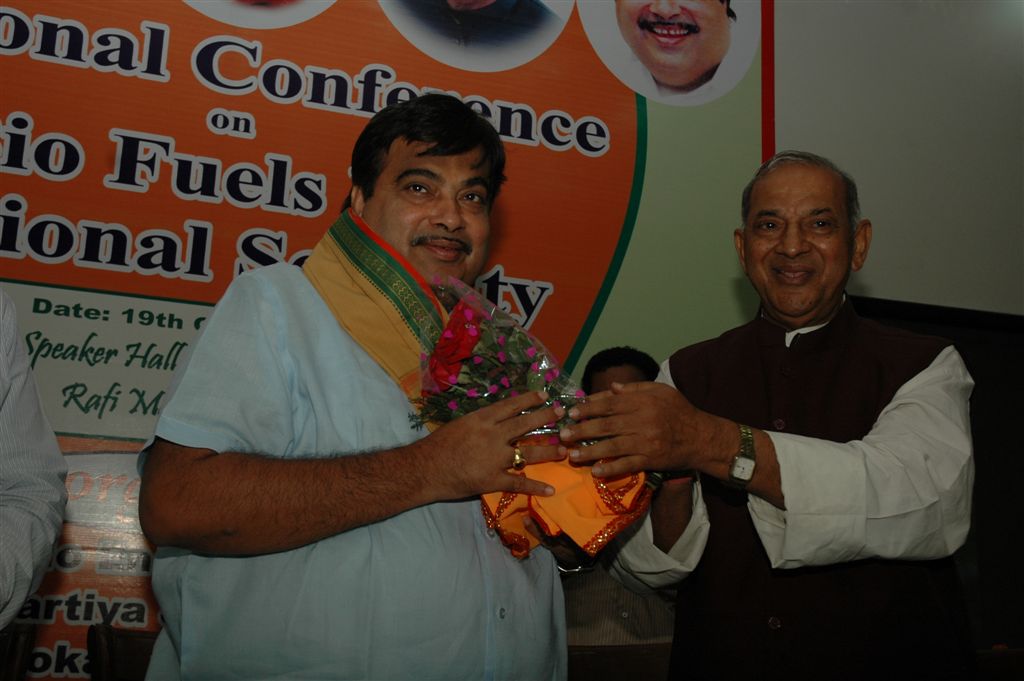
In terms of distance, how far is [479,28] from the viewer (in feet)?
12.7

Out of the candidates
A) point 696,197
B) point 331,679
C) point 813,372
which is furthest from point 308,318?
point 696,197

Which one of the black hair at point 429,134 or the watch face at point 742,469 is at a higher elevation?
the black hair at point 429,134

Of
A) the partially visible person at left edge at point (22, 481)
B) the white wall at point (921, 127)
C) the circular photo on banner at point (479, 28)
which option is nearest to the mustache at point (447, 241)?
the partially visible person at left edge at point (22, 481)

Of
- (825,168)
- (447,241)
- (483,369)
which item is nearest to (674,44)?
(825,168)

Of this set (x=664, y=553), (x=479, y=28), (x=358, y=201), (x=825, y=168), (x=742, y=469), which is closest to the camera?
(x=742, y=469)

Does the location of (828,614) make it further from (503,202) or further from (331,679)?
(503,202)

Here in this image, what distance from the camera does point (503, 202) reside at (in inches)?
149

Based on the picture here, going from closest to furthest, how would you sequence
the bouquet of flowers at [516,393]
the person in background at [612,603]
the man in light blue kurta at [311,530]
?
the man in light blue kurta at [311,530]
the bouquet of flowers at [516,393]
the person in background at [612,603]

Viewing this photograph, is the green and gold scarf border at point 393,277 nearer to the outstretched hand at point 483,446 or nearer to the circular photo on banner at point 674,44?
the outstretched hand at point 483,446

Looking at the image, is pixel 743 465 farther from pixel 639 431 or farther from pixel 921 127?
pixel 921 127

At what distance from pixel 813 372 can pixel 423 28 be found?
88.4 inches

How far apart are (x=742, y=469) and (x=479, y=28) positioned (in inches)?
98.8

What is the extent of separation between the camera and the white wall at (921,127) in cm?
437

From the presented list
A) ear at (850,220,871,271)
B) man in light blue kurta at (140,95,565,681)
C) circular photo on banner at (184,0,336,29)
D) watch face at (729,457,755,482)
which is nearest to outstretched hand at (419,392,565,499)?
man in light blue kurta at (140,95,565,681)
